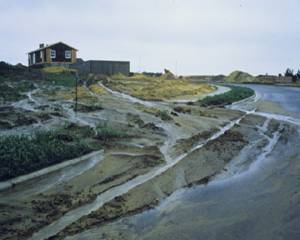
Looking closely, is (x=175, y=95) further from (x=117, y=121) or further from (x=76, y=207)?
(x=76, y=207)

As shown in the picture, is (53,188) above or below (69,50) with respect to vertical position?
below

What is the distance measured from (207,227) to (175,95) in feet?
81.6

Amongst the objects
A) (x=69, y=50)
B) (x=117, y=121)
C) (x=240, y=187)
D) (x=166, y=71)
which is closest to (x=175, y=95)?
(x=117, y=121)

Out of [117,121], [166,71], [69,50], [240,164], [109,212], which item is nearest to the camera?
[109,212]

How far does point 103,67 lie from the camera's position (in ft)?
163

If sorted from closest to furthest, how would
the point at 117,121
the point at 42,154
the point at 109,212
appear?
the point at 109,212 → the point at 42,154 → the point at 117,121

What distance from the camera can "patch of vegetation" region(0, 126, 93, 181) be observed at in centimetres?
845

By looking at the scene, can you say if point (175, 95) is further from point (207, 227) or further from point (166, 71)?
point (166, 71)

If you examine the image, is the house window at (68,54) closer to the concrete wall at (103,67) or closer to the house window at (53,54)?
the house window at (53,54)

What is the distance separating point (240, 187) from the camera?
8.26 meters

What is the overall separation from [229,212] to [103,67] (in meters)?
44.5

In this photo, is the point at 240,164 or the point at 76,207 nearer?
the point at 76,207

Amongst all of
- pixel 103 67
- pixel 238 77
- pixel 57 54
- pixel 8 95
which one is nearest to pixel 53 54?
pixel 57 54

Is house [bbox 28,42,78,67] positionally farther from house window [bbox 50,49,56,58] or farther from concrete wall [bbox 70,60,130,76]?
concrete wall [bbox 70,60,130,76]
